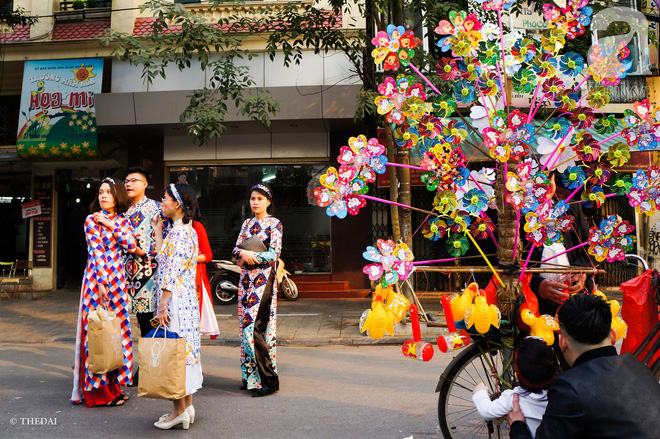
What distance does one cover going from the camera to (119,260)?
15.5 feet

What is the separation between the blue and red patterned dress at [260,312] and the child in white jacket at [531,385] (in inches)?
102

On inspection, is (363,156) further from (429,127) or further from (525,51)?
(525,51)

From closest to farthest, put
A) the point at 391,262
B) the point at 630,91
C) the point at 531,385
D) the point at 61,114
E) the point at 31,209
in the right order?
the point at 531,385 → the point at 391,262 → the point at 61,114 → the point at 630,91 → the point at 31,209

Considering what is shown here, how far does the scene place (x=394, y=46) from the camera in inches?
119

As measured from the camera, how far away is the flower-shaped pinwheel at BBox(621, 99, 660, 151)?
2963 mm

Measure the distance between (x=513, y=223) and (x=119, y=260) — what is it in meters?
3.37

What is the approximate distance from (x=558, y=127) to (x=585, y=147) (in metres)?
0.18

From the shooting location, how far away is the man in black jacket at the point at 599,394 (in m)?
1.74

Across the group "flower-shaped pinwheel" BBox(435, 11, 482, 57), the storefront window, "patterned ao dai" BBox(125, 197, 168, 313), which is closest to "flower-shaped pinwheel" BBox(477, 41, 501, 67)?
"flower-shaped pinwheel" BBox(435, 11, 482, 57)

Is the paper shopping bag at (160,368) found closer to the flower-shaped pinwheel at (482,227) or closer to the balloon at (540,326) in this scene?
the flower-shaped pinwheel at (482,227)

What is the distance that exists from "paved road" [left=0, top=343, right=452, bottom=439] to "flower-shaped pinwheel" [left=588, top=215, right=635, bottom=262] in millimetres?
1727

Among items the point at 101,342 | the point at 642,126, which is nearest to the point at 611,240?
the point at 642,126

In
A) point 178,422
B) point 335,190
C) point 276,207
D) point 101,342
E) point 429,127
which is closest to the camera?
point 335,190

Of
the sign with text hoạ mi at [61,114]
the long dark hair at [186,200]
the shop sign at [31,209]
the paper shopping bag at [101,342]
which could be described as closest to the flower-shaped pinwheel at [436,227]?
the long dark hair at [186,200]
